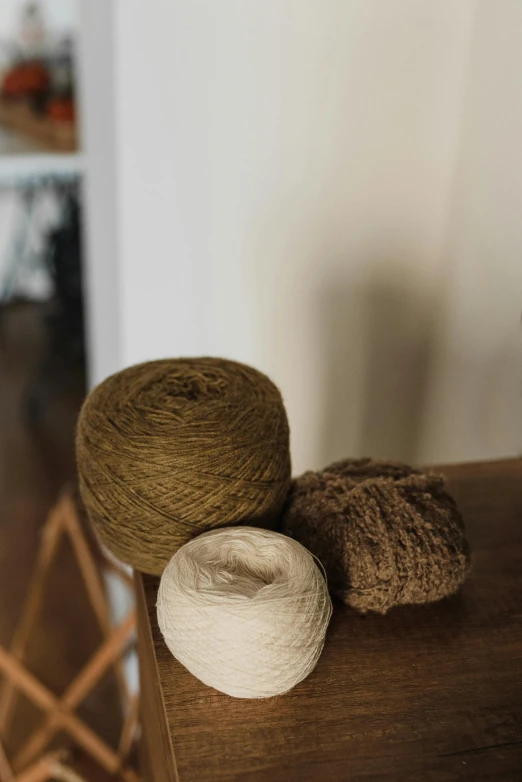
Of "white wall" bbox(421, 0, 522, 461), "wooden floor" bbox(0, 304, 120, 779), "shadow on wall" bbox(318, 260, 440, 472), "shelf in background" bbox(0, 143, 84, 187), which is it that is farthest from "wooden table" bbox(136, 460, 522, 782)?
"shelf in background" bbox(0, 143, 84, 187)

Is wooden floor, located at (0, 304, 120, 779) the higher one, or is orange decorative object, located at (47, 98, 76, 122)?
orange decorative object, located at (47, 98, 76, 122)

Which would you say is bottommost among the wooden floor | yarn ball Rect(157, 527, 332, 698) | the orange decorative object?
the wooden floor

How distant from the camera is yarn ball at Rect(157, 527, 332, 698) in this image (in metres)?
0.46

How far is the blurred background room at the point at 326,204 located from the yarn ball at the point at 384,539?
288mm

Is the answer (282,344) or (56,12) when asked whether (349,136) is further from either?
(56,12)

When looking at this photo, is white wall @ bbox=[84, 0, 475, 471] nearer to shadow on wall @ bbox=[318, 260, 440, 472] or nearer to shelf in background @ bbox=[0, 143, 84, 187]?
shadow on wall @ bbox=[318, 260, 440, 472]

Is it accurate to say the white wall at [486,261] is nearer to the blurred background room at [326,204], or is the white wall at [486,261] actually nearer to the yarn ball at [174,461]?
the blurred background room at [326,204]

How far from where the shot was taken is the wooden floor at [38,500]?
4.78 ft

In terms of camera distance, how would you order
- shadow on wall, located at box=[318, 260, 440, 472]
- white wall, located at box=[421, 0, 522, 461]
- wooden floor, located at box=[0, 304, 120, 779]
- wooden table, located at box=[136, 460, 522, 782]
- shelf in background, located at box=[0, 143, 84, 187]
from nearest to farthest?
wooden table, located at box=[136, 460, 522, 782]
white wall, located at box=[421, 0, 522, 461]
shadow on wall, located at box=[318, 260, 440, 472]
wooden floor, located at box=[0, 304, 120, 779]
shelf in background, located at box=[0, 143, 84, 187]

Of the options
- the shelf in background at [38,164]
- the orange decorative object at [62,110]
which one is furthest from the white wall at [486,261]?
the orange decorative object at [62,110]

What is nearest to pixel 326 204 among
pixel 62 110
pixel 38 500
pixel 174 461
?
pixel 174 461

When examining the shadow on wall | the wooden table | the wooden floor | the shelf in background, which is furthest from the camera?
the shelf in background

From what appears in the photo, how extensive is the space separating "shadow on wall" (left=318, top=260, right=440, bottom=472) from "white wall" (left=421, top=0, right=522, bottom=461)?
4 centimetres

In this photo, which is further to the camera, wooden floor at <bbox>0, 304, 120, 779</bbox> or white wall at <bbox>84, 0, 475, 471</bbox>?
wooden floor at <bbox>0, 304, 120, 779</bbox>
